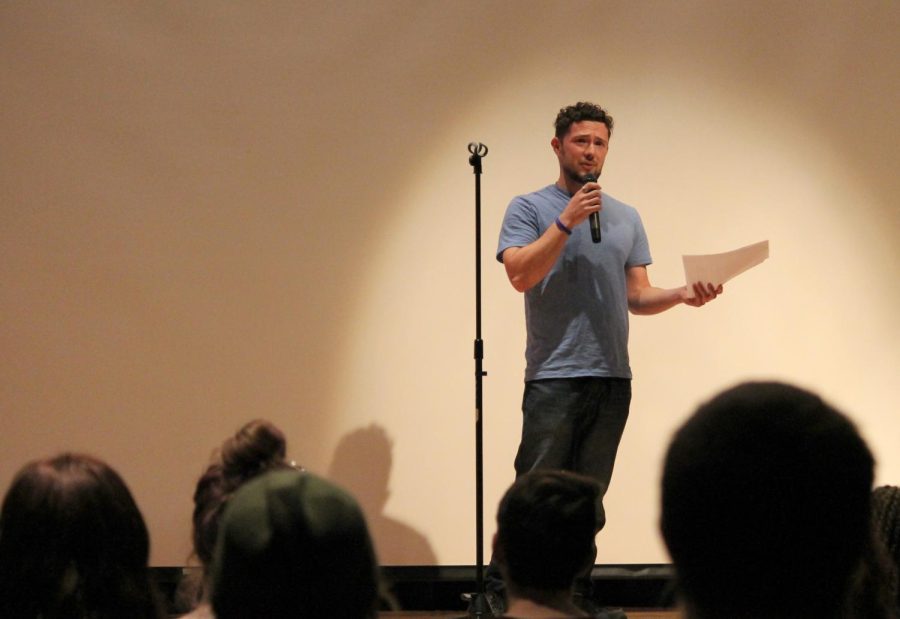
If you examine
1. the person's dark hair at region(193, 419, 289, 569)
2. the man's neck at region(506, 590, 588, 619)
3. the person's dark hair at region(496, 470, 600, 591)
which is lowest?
the man's neck at region(506, 590, 588, 619)

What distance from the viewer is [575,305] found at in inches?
114

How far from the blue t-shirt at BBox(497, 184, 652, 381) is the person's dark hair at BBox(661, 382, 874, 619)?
2.05 meters

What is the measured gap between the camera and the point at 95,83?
12.0 ft

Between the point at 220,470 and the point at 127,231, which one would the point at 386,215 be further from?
the point at 220,470

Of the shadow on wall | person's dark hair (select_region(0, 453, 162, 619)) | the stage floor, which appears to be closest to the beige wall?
the shadow on wall

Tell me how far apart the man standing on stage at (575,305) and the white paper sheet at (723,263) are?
0.03 meters

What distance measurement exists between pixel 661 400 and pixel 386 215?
3.87 ft

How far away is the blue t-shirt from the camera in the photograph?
2.86 m

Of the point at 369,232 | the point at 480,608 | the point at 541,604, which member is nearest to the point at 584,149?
the point at 369,232

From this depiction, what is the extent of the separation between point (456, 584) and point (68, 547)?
2575 mm

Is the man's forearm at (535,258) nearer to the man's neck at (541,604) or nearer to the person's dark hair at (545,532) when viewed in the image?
the person's dark hair at (545,532)

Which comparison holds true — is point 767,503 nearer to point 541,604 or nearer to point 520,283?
point 541,604

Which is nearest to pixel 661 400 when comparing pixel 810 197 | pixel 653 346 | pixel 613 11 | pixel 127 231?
pixel 653 346

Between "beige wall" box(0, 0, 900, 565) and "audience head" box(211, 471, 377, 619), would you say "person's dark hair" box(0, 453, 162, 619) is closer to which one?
"audience head" box(211, 471, 377, 619)
